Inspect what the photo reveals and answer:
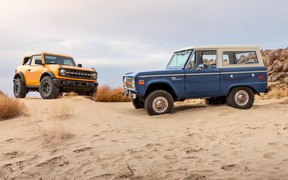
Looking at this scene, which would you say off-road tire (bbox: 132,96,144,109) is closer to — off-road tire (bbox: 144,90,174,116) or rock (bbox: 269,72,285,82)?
off-road tire (bbox: 144,90,174,116)

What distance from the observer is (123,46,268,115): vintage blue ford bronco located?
10.5 metres

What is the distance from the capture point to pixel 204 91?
36.7ft

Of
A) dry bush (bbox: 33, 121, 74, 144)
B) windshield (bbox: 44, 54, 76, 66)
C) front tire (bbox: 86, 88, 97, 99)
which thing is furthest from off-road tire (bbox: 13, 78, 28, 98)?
dry bush (bbox: 33, 121, 74, 144)

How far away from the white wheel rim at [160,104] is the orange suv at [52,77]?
4.66 meters

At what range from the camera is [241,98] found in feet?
37.9

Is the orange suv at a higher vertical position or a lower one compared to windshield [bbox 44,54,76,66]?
lower

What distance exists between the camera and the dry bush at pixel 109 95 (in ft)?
54.4

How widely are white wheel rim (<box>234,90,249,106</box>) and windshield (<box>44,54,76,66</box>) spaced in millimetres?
8018

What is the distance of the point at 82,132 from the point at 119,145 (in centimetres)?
163

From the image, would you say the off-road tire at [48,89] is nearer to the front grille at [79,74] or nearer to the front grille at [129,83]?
the front grille at [79,74]

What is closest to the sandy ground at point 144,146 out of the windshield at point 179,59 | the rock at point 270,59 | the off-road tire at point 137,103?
the windshield at point 179,59

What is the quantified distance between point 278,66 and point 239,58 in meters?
23.4

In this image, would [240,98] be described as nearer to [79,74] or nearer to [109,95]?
[79,74]

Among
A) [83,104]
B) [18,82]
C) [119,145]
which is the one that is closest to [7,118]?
[83,104]
